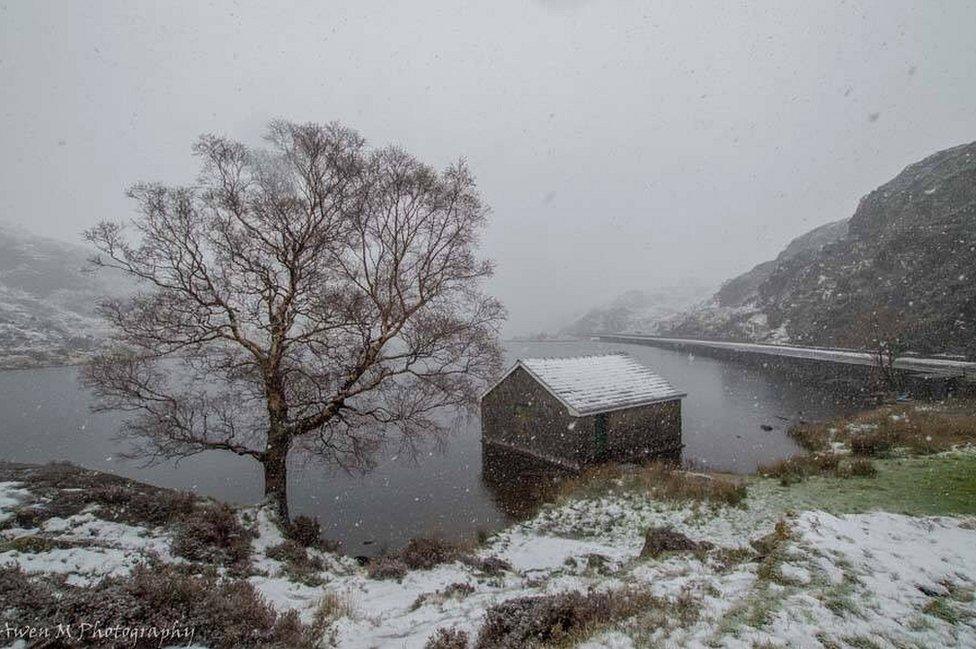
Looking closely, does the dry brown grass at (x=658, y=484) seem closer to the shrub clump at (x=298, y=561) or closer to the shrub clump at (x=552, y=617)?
the shrub clump at (x=552, y=617)

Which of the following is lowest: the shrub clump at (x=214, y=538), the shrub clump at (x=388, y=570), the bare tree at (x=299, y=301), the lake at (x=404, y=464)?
the lake at (x=404, y=464)

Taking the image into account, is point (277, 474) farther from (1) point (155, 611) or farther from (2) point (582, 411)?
(2) point (582, 411)

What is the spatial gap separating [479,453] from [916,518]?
20.3 meters

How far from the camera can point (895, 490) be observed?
43.2ft

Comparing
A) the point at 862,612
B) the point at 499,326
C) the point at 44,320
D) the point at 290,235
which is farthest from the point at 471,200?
the point at 44,320

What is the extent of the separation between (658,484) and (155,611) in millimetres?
16492

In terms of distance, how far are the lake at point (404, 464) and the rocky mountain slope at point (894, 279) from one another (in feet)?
41.4

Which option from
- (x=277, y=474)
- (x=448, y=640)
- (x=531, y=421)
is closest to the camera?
(x=448, y=640)

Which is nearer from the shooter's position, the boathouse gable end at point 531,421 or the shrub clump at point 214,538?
the shrub clump at point 214,538

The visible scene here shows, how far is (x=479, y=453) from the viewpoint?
27.0m

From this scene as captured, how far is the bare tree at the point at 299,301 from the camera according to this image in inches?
452

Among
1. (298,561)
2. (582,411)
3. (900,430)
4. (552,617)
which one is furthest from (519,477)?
(900,430)

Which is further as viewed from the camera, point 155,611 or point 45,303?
point 45,303

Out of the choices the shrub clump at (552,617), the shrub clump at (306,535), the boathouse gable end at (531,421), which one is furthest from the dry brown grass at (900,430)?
the shrub clump at (306,535)
